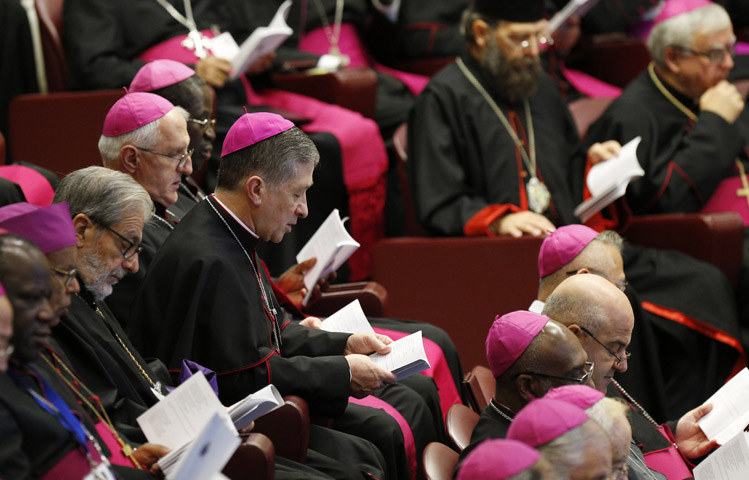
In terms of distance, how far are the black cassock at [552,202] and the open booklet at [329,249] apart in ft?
3.49

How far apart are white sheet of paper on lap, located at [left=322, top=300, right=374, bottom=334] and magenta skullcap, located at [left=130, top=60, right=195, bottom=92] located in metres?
1.24

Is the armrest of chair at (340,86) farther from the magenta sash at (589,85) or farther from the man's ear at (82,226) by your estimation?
the man's ear at (82,226)

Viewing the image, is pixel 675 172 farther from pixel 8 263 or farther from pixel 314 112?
pixel 8 263

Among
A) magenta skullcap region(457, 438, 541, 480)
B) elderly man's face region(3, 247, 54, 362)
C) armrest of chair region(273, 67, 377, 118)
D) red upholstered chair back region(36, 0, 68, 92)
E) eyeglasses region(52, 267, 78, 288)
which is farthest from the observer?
armrest of chair region(273, 67, 377, 118)

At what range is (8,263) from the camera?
2.27 metres

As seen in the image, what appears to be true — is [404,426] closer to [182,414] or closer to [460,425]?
[460,425]

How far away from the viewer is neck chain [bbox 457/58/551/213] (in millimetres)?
5254

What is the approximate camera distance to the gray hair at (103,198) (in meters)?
2.91

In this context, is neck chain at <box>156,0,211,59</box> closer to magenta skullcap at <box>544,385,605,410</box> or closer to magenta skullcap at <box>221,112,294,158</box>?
magenta skullcap at <box>221,112,294,158</box>

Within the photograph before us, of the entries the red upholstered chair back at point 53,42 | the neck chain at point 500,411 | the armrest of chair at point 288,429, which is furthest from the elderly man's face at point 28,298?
the red upholstered chair back at point 53,42

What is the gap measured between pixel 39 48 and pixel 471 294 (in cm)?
239

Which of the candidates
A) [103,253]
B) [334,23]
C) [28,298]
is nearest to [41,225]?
[28,298]

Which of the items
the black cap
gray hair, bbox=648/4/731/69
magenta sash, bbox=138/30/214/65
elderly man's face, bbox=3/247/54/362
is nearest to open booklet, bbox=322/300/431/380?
elderly man's face, bbox=3/247/54/362

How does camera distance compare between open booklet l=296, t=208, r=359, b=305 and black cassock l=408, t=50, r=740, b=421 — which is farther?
black cassock l=408, t=50, r=740, b=421
